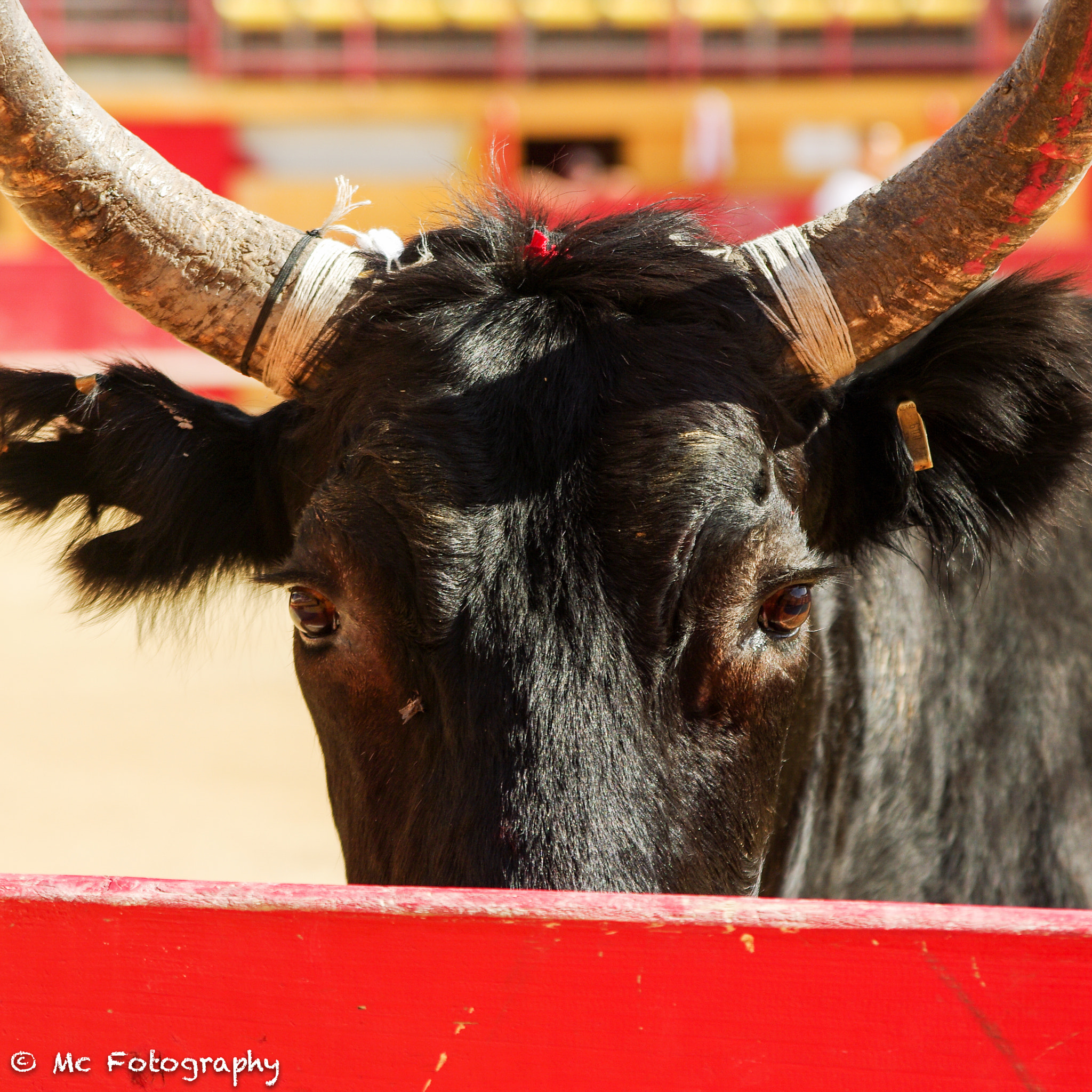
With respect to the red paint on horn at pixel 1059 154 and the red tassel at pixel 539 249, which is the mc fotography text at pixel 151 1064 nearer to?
the red tassel at pixel 539 249

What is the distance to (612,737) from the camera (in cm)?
193

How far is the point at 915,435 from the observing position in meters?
2.48

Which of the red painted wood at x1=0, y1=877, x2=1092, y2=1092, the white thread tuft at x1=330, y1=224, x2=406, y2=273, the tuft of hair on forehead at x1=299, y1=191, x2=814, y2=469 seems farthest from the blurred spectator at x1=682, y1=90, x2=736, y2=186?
the red painted wood at x1=0, y1=877, x2=1092, y2=1092

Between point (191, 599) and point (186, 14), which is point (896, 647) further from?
point (186, 14)

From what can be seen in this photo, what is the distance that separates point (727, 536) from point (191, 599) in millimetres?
1408

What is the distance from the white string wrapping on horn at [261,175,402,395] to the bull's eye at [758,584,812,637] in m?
1.07

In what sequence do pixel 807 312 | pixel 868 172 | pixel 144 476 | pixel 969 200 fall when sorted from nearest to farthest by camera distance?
pixel 969 200 → pixel 807 312 → pixel 144 476 → pixel 868 172

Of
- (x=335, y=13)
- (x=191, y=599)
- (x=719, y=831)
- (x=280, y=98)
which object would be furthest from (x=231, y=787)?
(x=335, y=13)

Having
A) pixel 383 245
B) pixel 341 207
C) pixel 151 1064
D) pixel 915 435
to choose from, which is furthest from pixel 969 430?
pixel 151 1064

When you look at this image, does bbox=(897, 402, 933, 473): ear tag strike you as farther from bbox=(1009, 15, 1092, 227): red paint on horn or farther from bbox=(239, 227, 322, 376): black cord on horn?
bbox=(239, 227, 322, 376): black cord on horn

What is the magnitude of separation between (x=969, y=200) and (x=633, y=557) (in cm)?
93

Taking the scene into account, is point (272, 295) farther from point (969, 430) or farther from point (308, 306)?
point (969, 430)

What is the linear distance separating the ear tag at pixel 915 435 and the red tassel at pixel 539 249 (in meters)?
0.80

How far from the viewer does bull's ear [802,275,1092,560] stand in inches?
94.7
